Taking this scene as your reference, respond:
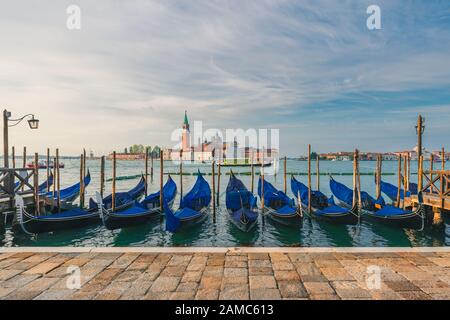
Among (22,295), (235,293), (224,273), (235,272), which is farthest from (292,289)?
(22,295)

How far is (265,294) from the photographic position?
3230 mm

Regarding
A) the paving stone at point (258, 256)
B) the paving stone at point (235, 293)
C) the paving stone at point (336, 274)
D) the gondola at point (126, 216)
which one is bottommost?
the gondola at point (126, 216)

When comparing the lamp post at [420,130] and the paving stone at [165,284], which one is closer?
the paving stone at [165,284]

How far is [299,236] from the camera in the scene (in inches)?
405

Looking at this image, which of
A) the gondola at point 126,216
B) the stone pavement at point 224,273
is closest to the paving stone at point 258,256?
the stone pavement at point 224,273

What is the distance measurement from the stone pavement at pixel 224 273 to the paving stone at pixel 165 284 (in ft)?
0.04

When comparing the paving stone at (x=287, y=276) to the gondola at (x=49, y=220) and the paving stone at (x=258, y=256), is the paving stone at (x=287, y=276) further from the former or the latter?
the gondola at (x=49, y=220)

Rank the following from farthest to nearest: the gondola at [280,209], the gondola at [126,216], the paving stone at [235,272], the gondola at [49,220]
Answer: the gondola at [280,209] < the gondola at [126,216] < the gondola at [49,220] < the paving stone at [235,272]

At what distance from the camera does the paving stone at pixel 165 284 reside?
11.0 ft

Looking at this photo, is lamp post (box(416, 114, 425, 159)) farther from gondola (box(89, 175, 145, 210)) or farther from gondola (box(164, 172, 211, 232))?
gondola (box(89, 175, 145, 210))

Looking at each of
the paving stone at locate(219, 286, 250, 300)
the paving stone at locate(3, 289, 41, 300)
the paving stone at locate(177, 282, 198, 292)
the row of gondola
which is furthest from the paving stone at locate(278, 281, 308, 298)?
the row of gondola

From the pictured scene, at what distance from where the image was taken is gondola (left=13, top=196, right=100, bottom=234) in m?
9.41

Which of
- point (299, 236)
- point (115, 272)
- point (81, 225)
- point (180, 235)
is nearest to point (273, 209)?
point (299, 236)
